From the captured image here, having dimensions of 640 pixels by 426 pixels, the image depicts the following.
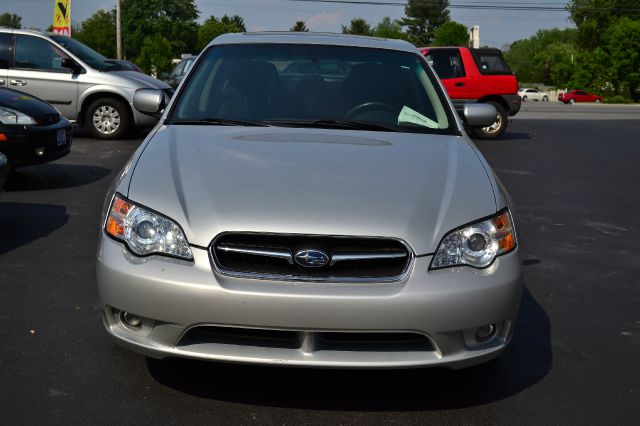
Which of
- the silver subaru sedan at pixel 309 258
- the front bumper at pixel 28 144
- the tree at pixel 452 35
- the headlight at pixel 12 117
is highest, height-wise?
the silver subaru sedan at pixel 309 258

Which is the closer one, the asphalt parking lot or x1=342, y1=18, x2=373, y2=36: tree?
the asphalt parking lot

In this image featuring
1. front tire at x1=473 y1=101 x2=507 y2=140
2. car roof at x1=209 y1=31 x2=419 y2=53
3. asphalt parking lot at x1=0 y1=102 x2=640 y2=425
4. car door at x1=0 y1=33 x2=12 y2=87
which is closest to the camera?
asphalt parking lot at x1=0 y1=102 x2=640 y2=425

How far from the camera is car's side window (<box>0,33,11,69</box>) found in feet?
44.4

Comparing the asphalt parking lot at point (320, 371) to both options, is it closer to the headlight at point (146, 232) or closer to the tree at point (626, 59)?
the headlight at point (146, 232)

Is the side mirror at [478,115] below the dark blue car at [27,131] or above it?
above

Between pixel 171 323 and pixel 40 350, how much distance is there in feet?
3.81

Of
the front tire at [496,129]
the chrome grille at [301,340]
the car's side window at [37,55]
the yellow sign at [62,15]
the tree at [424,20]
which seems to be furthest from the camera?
the tree at [424,20]

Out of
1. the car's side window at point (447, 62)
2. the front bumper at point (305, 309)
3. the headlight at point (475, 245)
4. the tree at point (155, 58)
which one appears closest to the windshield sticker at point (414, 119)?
the headlight at point (475, 245)

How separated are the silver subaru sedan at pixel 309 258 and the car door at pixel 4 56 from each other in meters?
10.7

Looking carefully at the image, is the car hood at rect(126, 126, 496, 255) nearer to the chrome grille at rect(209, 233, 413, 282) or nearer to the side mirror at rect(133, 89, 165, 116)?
the chrome grille at rect(209, 233, 413, 282)

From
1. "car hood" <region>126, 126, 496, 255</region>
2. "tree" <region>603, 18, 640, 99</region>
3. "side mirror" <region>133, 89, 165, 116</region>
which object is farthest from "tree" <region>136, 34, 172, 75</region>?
"tree" <region>603, 18, 640, 99</region>

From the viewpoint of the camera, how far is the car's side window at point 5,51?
13523 millimetres

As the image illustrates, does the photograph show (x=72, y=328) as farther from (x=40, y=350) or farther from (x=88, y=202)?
(x=88, y=202)

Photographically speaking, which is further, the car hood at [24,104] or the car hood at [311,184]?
the car hood at [24,104]
